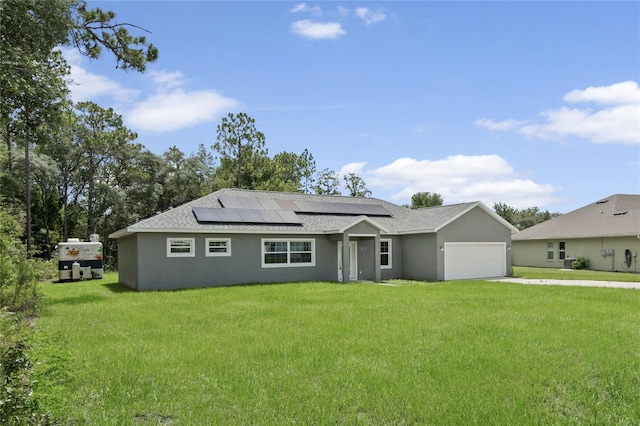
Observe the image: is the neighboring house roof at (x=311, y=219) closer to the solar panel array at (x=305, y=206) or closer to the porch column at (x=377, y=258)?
the solar panel array at (x=305, y=206)

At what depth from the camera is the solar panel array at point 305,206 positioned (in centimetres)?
2106

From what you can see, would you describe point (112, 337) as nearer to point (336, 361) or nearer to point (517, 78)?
point (336, 361)

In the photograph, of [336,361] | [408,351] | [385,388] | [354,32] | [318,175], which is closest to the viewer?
[385,388]

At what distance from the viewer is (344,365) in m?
6.15

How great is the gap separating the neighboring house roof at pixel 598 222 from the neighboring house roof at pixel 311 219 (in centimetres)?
751

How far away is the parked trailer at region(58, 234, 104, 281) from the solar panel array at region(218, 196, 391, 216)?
24.9 ft

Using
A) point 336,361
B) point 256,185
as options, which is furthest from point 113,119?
point 336,361

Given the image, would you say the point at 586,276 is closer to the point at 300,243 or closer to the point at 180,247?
the point at 300,243

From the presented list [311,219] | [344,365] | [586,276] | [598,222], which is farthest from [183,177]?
[344,365]

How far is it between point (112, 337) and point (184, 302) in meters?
4.82

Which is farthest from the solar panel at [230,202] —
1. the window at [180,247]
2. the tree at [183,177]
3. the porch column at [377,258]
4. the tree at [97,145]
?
the tree at [183,177]

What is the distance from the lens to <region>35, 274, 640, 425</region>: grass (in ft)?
Result: 15.4

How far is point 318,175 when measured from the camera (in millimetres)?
50500

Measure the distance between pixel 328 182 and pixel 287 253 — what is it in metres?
31.4
